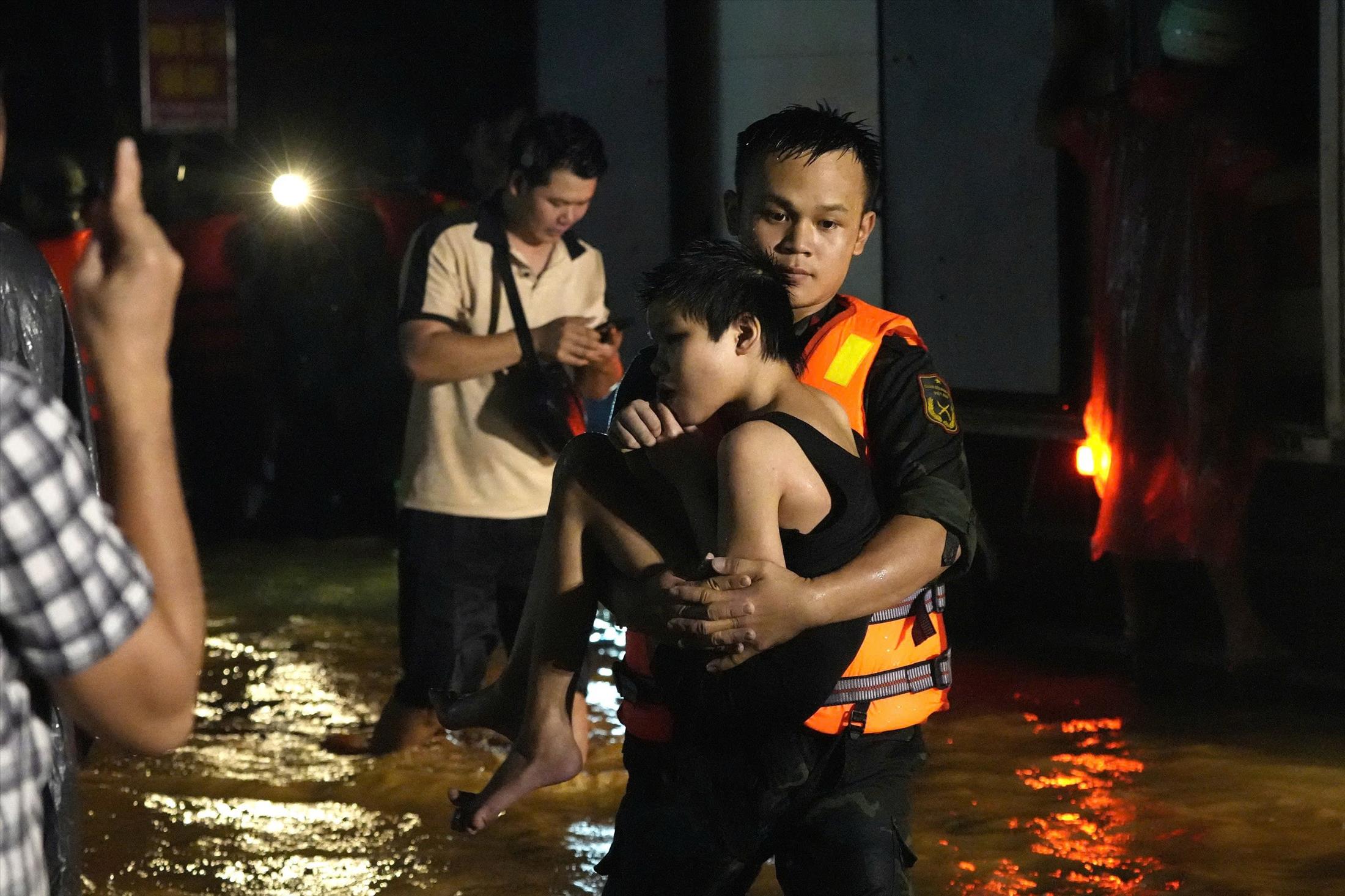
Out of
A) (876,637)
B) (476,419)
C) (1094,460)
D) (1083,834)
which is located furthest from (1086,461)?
(876,637)

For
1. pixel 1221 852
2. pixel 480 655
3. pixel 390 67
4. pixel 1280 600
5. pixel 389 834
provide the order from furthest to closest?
pixel 390 67
pixel 1280 600
pixel 480 655
pixel 389 834
pixel 1221 852

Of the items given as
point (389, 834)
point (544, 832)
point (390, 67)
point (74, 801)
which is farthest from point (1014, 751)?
point (390, 67)

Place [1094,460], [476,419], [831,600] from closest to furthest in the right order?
[831,600] → [476,419] → [1094,460]

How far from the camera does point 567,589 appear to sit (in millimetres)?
2904

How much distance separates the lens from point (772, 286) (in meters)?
2.85

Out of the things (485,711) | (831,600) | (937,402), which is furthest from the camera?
(485,711)

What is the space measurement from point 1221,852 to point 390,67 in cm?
1143

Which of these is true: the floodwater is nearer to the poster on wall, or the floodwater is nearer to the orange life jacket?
the orange life jacket

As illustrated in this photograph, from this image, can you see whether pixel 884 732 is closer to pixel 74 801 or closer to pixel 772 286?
pixel 772 286

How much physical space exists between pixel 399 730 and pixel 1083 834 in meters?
2.23

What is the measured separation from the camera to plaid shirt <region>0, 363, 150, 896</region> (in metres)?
1.59

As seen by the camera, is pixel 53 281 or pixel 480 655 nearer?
pixel 53 281

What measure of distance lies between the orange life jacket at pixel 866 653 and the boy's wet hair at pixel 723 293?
4.7 inches

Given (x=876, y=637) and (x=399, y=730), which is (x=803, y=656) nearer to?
(x=876, y=637)
